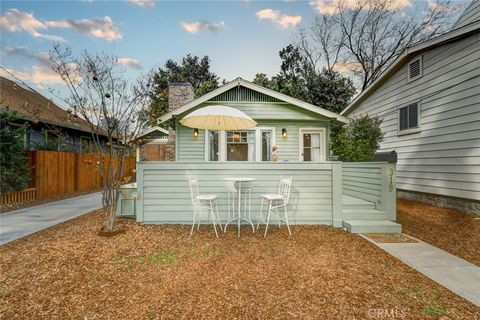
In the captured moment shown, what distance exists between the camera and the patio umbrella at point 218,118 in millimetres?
5062

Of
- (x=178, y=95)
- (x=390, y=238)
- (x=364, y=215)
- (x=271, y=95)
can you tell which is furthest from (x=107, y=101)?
(x=390, y=238)

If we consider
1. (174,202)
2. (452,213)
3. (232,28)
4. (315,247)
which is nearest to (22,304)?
(174,202)

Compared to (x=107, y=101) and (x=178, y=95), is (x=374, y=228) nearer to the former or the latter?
(x=107, y=101)

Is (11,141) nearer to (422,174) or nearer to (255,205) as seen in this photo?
(255,205)

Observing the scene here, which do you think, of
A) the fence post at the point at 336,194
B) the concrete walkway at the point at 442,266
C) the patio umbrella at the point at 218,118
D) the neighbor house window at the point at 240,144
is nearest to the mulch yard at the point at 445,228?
the concrete walkway at the point at 442,266

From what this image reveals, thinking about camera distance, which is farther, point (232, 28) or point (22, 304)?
point (232, 28)

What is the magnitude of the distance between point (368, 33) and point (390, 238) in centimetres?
1890

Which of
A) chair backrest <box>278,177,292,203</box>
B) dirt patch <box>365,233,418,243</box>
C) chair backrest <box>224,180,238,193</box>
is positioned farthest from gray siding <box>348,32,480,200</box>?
chair backrest <box>224,180,238,193</box>

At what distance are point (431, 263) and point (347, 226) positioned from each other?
1614 millimetres

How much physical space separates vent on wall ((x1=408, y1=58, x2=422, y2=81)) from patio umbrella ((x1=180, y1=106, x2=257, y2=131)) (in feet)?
21.5

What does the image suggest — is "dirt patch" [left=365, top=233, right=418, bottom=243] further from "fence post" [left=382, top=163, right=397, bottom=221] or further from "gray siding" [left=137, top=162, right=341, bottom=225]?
"gray siding" [left=137, top=162, right=341, bottom=225]

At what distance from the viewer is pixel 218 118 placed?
5266 millimetres

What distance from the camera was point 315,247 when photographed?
388 cm

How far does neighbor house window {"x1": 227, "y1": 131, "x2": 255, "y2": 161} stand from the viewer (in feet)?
27.6
